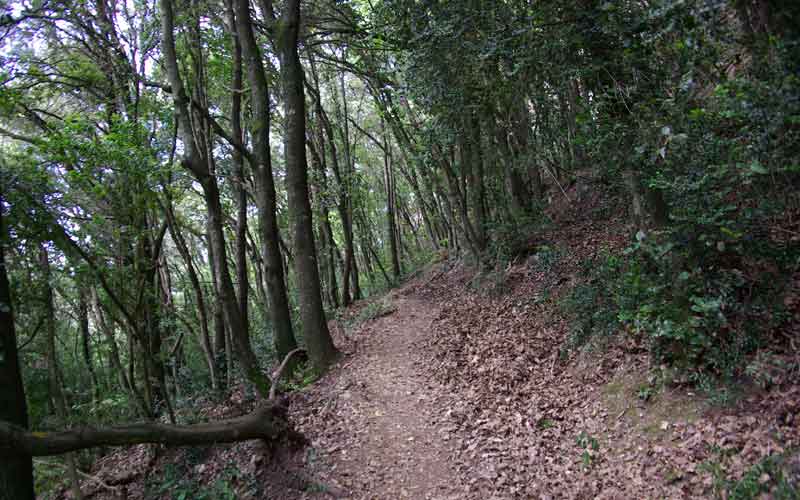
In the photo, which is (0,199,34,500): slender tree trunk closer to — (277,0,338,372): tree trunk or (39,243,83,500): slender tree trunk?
(39,243,83,500): slender tree trunk

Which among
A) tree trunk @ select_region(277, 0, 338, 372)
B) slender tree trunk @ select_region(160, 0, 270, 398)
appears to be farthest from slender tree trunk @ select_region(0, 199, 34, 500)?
tree trunk @ select_region(277, 0, 338, 372)

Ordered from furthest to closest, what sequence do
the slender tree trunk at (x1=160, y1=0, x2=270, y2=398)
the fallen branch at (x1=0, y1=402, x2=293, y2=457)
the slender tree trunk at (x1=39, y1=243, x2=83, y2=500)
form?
1. the slender tree trunk at (x1=160, y1=0, x2=270, y2=398)
2. the slender tree trunk at (x1=39, y1=243, x2=83, y2=500)
3. the fallen branch at (x1=0, y1=402, x2=293, y2=457)

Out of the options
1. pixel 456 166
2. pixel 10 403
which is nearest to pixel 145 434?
pixel 10 403

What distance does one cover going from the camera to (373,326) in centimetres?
1357

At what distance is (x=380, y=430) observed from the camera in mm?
7301

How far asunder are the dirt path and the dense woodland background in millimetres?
895

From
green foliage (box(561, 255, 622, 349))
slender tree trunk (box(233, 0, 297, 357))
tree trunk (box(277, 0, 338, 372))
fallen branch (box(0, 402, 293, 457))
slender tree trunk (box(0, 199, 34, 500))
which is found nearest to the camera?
fallen branch (box(0, 402, 293, 457))

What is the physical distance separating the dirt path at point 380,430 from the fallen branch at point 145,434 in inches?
36.5

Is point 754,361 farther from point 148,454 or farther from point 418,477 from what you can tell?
point 148,454

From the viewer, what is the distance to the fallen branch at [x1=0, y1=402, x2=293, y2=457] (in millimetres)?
4223

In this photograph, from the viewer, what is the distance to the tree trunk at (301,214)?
9.74 meters

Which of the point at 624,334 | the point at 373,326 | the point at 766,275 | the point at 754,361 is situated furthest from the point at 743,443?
the point at 373,326

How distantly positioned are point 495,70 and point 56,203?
277 inches

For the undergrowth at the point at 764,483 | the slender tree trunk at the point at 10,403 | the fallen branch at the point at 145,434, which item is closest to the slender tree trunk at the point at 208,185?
the fallen branch at the point at 145,434
